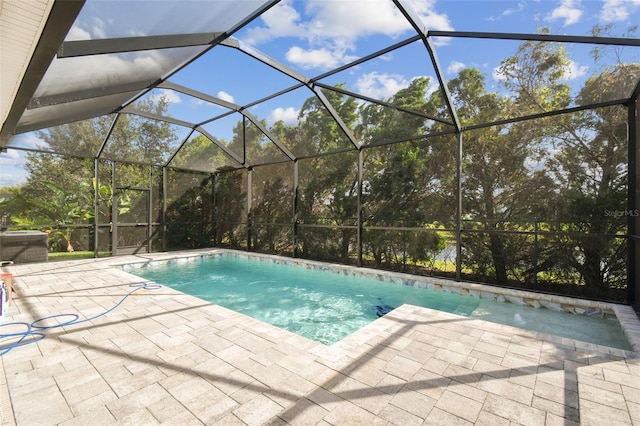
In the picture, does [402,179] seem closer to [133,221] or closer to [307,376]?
[307,376]

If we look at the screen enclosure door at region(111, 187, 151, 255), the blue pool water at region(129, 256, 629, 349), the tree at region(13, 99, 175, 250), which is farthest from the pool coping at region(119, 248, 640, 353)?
the tree at region(13, 99, 175, 250)

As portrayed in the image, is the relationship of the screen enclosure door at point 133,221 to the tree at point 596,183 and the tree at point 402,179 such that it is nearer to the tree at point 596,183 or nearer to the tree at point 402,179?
the tree at point 402,179

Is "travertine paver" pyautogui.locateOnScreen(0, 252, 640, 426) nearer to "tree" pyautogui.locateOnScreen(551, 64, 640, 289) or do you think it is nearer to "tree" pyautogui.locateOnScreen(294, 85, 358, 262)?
"tree" pyautogui.locateOnScreen(551, 64, 640, 289)

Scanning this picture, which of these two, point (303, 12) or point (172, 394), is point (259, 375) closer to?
point (172, 394)

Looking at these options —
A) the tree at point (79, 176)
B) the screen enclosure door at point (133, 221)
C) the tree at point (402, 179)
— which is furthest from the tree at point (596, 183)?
the screen enclosure door at point (133, 221)

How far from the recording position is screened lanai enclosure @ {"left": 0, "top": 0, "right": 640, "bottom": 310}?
12.7 ft

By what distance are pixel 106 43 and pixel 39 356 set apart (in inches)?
127

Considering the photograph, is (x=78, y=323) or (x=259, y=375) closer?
(x=259, y=375)

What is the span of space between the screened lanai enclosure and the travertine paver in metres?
2.63

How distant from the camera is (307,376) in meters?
2.55

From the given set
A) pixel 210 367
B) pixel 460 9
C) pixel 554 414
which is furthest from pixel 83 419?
pixel 460 9

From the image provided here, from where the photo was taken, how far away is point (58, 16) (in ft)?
6.00

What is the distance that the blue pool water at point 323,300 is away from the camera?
4551 mm

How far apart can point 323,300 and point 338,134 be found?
5169 millimetres
